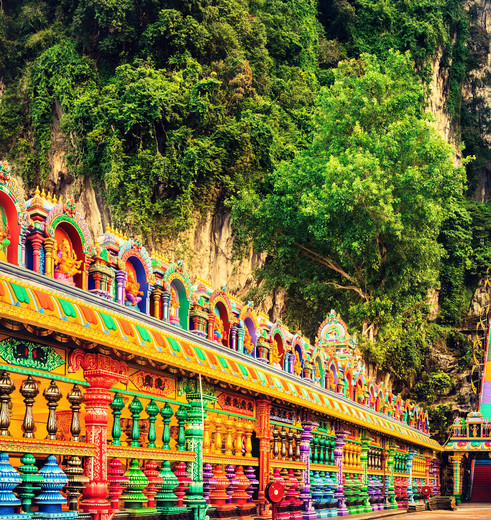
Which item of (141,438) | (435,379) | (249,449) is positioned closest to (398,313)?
(435,379)

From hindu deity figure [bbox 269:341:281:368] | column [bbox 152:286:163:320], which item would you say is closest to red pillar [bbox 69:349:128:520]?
column [bbox 152:286:163:320]

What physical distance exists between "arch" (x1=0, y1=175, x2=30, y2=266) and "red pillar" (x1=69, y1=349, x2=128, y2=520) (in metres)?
0.96

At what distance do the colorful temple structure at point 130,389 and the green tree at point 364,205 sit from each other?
43.7ft

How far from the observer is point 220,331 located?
10.6 meters

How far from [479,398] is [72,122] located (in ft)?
69.6

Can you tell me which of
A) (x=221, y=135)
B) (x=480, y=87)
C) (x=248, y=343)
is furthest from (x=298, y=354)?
(x=480, y=87)

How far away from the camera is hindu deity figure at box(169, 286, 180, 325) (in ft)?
30.3

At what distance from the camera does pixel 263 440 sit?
11.3 meters

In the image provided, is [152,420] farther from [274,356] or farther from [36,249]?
[274,356]

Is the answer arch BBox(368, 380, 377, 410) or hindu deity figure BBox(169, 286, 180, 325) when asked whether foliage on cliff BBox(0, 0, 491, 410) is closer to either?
arch BBox(368, 380, 377, 410)

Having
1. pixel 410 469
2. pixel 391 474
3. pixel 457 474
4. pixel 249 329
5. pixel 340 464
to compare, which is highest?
pixel 249 329

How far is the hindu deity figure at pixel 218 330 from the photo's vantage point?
A: 1041 centimetres

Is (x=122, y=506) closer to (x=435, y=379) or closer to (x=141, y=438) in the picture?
(x=141, y=438)

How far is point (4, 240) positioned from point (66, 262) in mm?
782
